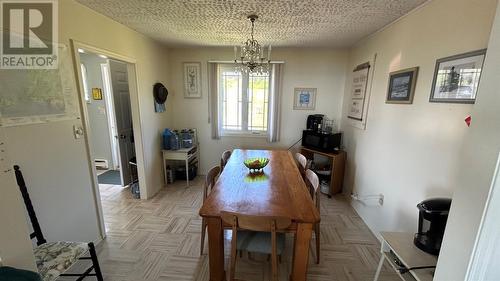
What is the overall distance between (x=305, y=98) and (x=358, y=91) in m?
0.91

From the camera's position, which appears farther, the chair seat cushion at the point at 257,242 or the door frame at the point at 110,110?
the door frame at the point at 110,110

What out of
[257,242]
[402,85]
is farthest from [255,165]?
[402,85]

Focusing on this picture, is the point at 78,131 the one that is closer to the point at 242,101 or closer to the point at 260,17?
the point at 260,17

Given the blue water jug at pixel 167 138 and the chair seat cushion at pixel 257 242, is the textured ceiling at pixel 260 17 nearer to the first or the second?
the blue water jug at pixel 167 138

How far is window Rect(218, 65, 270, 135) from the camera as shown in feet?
12.3

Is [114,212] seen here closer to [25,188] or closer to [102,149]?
[25,188]

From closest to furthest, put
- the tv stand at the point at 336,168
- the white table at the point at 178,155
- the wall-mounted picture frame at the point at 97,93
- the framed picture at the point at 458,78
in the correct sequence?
the framed picture at the point at 458,78 < the tv stand at the point at 336,168 < the white table at the point at 178,155 < the wall-mounted picture frame at the point at 97,93

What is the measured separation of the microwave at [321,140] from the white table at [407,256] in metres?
1.91

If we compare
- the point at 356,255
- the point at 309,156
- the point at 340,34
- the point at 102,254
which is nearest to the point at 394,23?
the point at 340,34

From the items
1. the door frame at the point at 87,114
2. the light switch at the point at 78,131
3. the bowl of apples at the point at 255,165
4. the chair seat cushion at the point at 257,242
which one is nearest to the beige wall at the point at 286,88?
the door frame at the point at 87,114

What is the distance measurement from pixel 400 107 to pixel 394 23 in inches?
36.9

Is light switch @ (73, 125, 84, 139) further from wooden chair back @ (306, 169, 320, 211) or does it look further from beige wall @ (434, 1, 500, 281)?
beige wall @ (434, 1, 500, 281)

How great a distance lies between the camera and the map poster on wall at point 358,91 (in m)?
2.79

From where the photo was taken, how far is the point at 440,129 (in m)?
1.52
